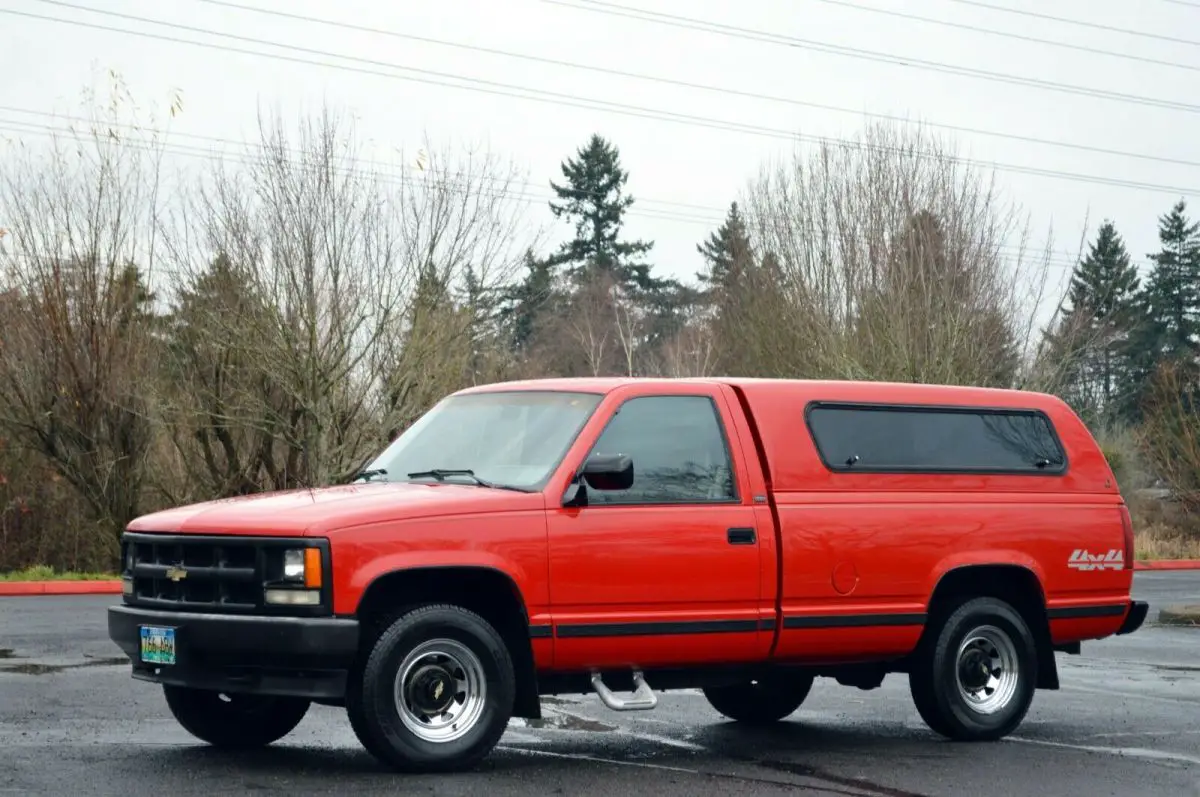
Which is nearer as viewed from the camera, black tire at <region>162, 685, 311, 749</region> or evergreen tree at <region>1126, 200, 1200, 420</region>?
black tire at <region>162, 685, 311, 749</region>

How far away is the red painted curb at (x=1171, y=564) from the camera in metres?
31.2

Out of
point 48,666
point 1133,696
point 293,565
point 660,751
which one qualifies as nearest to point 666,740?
point 660,751

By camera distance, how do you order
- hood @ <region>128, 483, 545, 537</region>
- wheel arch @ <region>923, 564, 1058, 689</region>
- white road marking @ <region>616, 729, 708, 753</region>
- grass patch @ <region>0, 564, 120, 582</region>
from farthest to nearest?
grass patch @ <region>0, 564, 120, 582</region> → wheel arch @ <region>923, 564, 1058, 689</region> → white road marking @ <region>616, 729, 708, 753</region> → hood @ <region>128, 483, 545, 537</region>

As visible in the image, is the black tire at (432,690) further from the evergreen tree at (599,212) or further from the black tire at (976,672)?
the evergreen tree at (599,212)

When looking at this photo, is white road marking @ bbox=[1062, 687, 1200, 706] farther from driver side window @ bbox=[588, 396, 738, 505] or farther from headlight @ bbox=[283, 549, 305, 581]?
headlight @ bbox=[283, 549, 305, 581]

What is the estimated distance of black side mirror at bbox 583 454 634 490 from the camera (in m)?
8.53

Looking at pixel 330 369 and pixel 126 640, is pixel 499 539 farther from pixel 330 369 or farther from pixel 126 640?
pixel 330 369

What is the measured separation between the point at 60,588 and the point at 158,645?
47.8 ft

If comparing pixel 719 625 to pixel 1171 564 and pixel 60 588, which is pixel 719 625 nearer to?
pixel 60 588

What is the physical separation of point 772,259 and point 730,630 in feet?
103

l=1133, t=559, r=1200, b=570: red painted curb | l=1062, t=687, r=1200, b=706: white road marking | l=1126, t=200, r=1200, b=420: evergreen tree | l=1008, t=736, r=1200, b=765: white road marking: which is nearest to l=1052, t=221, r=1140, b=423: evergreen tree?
l=1126, t=200, r=1200, b=420: evergreen tree

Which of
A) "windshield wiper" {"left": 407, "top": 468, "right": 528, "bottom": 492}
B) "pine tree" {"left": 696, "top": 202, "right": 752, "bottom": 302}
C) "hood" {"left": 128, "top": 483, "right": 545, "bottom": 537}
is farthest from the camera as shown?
"pine tree" {"left": 696, "top": 202, "right": 752, "bottom": 302}

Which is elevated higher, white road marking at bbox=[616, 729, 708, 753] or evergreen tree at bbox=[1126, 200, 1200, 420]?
evergreen tree at bbox=[1126, 200, 1200, 420]

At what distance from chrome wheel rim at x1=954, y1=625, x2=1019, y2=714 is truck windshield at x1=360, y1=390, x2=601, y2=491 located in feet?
8.93
